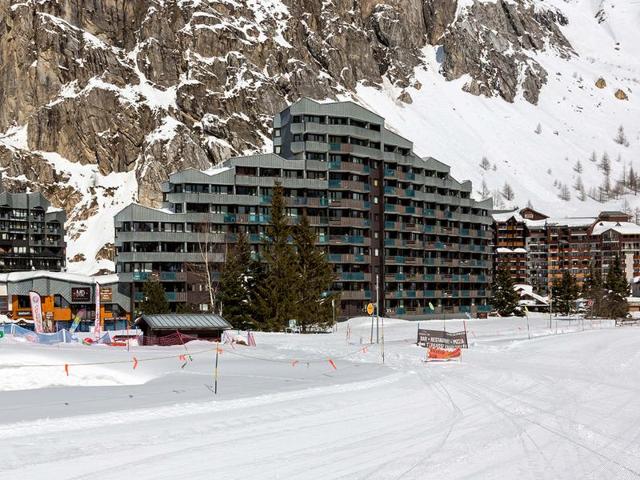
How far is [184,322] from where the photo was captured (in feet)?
168

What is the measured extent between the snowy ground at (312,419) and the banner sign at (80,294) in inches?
2380

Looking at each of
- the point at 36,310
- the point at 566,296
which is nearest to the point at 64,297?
the point at 36,310

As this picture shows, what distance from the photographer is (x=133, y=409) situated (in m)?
22.8

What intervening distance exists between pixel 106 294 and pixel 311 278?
119ft

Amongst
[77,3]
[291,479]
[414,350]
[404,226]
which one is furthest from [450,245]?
[77,3]

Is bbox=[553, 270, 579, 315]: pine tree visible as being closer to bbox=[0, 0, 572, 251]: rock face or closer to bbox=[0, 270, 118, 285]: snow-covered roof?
bbox=[0, 270, 118, 285]: snow-covered roof

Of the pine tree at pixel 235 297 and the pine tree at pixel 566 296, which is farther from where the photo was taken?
the pine tree at pixel 566 296

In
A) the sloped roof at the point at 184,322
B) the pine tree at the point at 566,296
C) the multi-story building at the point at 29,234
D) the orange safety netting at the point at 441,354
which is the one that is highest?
the multi-story building at the point at 29,234

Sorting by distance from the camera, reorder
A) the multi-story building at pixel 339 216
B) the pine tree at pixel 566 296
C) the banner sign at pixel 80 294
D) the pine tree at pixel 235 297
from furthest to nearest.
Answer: the pine tree at pixel 566 296
the banner sign at pixel 80 294
the multi-story building at pixel 339 216
the pine tree at pixel 235 297

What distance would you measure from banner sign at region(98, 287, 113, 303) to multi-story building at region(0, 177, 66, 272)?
48981 mm

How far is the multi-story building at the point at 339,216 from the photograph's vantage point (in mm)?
94688

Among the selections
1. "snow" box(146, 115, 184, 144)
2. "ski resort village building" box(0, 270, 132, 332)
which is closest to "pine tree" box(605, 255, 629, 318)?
"ski resort village building" box(0, 270, 132, 332)

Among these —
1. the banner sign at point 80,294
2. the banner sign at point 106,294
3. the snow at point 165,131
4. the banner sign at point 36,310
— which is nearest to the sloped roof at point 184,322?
the banner sign at point 36,310

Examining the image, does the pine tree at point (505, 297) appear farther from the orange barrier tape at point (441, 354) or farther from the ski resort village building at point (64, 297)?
the orange barrier tape at point (441, 354)
